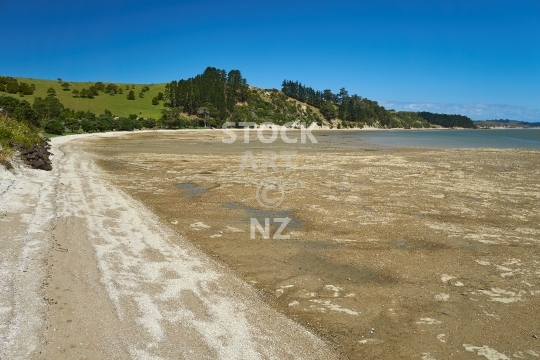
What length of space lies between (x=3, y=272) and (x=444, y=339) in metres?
6.93

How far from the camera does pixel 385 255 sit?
8938 millimetres

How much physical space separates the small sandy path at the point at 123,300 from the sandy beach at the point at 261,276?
3 cm

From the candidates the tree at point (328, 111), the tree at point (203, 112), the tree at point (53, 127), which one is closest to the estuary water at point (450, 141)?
the tree at point (203, 112)

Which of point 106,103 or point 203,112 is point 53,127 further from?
point 203,112

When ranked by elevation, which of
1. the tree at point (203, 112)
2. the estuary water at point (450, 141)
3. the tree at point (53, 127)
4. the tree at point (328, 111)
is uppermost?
the tree at point (328, 111)

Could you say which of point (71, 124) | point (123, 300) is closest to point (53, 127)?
point (71, 124)

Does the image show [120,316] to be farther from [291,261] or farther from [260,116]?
[260,116]

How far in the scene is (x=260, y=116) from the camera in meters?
126

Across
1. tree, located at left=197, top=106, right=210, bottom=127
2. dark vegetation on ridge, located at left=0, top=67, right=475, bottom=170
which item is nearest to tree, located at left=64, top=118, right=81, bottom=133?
dark vegetation on ridge, located at left=0, top=67, right=475, bottom=170

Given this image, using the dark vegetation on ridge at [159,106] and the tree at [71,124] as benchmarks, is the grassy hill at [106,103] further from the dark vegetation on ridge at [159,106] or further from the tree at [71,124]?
the tree at [71,124]

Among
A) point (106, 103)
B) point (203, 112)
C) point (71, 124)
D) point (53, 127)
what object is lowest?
point (53, 127)

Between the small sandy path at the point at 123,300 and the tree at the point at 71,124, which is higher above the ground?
the tree at the point at 71,124

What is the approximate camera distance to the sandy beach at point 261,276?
5.14 m

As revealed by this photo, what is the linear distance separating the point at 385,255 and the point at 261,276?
311 cm
